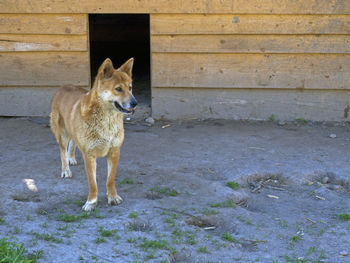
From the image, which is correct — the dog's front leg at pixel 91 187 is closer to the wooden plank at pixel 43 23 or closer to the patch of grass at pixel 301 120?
the wooden plank at pixel 43 23

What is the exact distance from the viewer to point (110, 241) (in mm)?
4074

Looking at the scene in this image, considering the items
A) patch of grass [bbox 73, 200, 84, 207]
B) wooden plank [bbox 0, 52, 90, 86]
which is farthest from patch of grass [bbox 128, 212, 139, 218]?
wooden plank [bbox 0, 52, 90, 86]

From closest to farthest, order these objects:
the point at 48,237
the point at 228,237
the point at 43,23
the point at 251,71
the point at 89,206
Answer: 1. the point at 48,237
2. the point at 228,237
3. the point at 89,206
4. the point at 43,23
5. the point at 251,71

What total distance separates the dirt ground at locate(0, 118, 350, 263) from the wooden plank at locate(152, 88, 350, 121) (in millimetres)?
355

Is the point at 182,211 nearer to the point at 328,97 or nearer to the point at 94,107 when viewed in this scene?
the point at 94,107

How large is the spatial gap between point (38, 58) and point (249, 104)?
11.9ft

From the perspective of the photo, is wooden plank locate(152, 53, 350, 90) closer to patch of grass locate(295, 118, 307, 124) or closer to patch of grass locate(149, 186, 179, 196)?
Result: patch of grass locate(295, 118, 307, 124)

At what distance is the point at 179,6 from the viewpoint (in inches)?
308

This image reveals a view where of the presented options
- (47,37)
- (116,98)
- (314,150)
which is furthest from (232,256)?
(47,37)

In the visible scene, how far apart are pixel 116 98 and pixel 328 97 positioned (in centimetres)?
463

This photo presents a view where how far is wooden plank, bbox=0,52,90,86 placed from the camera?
809 centimetres

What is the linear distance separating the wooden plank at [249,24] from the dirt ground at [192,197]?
62.4 inches

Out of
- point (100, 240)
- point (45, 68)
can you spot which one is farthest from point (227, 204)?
point (45, 68)

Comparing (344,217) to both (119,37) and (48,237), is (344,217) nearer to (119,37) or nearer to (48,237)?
(48,237)
